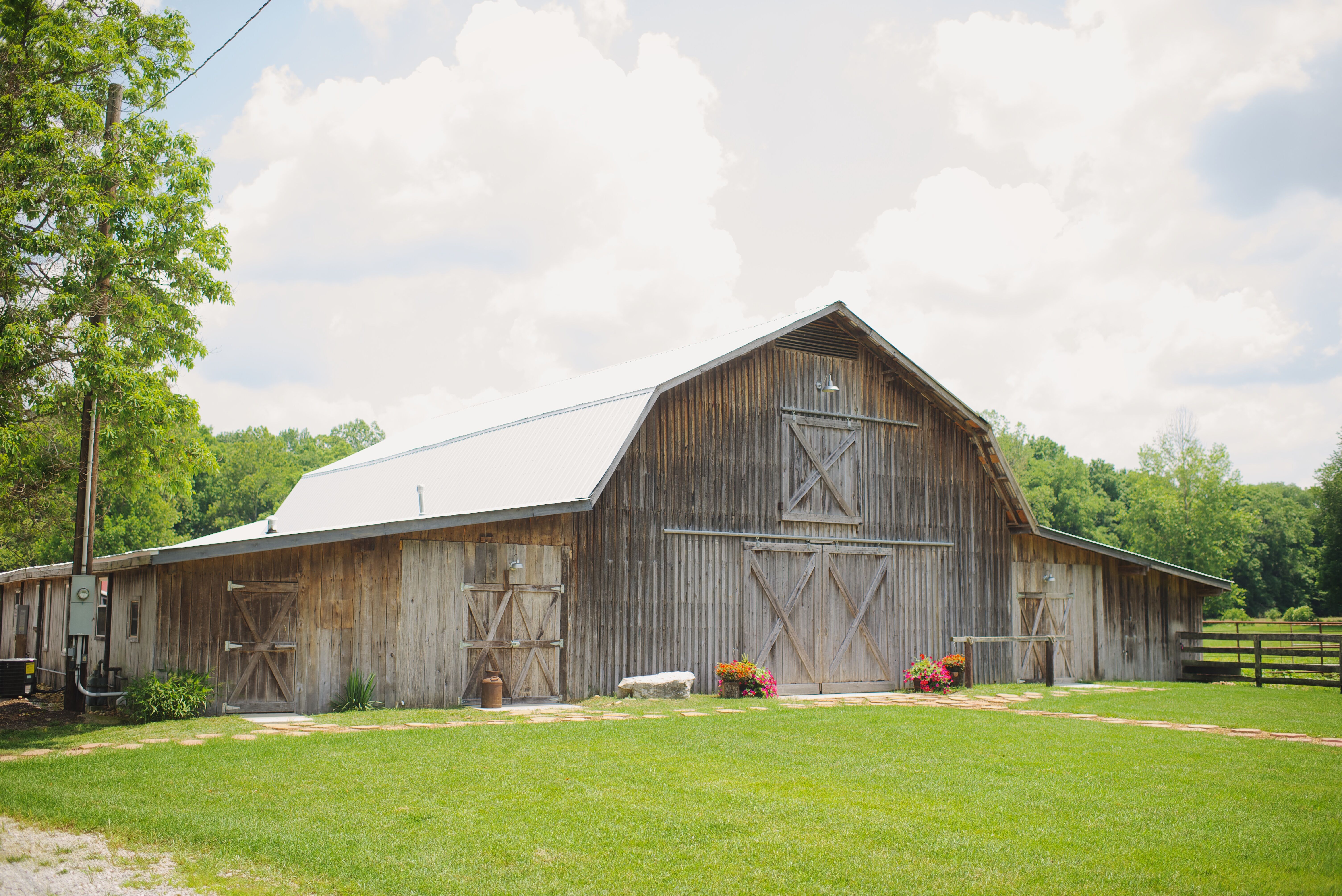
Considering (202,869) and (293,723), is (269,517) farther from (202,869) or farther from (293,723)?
(202,869)

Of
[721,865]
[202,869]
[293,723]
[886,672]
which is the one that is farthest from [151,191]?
[886,672]

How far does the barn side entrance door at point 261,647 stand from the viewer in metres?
13.6

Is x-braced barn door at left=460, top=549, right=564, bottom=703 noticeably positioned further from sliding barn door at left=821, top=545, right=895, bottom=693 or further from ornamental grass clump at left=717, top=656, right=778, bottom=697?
sliding barn door at left=821, top=545, right=895, bottom=693

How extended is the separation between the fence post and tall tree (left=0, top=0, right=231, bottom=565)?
65.3ft

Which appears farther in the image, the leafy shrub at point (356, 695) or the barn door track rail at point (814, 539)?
the barn door track rail at point (814, 539)

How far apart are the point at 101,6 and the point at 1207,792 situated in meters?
16.8

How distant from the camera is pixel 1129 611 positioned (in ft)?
75.0

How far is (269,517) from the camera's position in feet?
68.8

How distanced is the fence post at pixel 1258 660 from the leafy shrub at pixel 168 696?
1903 cm

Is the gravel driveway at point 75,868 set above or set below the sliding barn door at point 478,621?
below

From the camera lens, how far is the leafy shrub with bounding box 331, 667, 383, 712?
14.1m

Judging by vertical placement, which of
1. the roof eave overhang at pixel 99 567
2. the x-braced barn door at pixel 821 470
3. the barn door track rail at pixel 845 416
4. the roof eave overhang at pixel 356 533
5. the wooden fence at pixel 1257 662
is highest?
the barn door track rail at pixel 845 416

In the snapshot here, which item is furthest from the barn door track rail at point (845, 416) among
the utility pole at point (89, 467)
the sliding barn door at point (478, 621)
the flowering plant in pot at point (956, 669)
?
the utility pole at point (89, 467)

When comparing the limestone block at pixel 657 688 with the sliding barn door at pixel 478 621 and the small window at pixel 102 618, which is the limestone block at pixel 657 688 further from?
the small window at pixel 102 618
